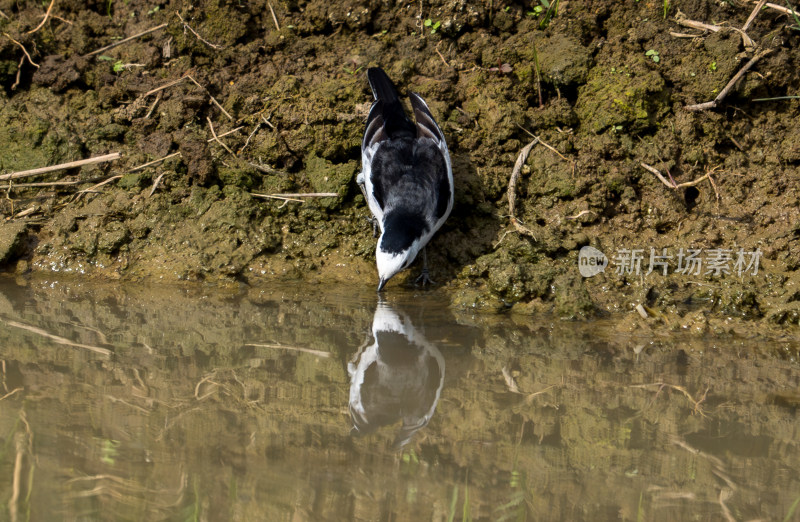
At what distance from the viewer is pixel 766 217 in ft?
20.9

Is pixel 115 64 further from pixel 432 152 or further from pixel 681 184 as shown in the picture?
pixel 681 184

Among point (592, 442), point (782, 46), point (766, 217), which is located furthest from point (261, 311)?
point (782, 46)

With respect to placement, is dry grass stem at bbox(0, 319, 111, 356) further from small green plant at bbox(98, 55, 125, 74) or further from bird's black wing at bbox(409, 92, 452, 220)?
small green plant at bbox(98, 55, 125, 74)

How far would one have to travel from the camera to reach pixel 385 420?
374 centimetres

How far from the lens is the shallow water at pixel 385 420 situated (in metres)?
3.02

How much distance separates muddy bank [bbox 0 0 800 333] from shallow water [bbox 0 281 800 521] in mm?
1041

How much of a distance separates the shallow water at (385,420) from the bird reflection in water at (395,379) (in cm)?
2

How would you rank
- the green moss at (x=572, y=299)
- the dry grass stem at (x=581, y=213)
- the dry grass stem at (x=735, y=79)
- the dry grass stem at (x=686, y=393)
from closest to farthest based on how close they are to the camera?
the dry grass stem at (x=686, y=393) → the green moss at (x=572, y=299) → the dry grass stem at (x=581, y=213) → the dry grass stem at (x=735, y=79)

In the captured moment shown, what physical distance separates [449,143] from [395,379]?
3327 mm

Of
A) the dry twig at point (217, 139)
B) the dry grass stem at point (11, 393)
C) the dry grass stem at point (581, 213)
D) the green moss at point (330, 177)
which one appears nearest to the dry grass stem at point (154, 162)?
the dry twig at point (217, 139)

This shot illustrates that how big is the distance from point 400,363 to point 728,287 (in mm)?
2897

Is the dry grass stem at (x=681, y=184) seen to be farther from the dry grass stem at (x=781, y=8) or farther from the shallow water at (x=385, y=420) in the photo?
the shallow water at (x=385, y=420)

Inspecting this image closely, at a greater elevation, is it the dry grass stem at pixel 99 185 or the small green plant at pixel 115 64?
the small green plant at pixel 115 64

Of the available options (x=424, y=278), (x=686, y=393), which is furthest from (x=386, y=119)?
(x=686, y=393)
